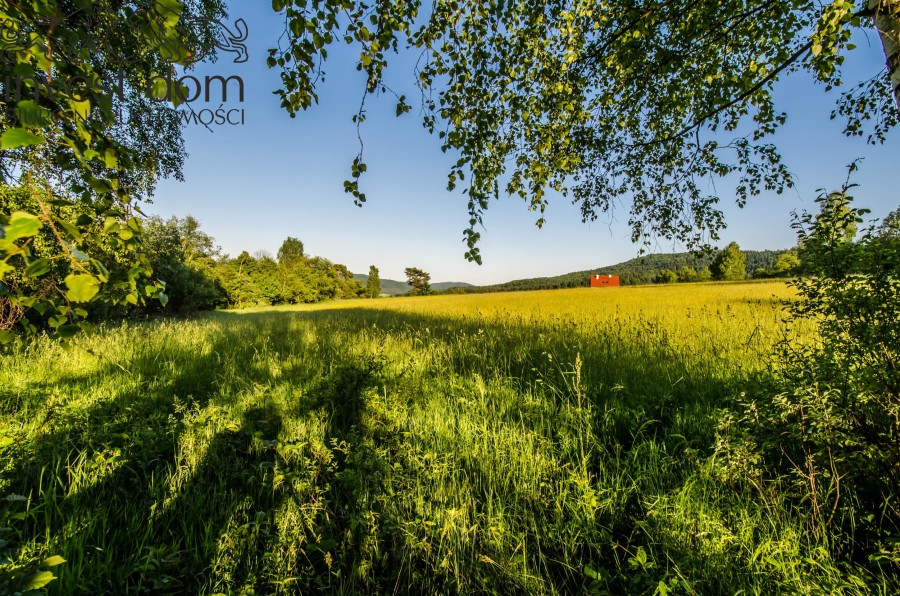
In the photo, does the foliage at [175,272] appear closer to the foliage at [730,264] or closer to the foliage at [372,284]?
the foliage at [372,284]

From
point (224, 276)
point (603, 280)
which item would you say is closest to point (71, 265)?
point (224, 276)

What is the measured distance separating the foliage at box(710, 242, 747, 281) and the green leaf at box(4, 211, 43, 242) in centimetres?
7779

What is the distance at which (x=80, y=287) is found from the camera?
1.01m

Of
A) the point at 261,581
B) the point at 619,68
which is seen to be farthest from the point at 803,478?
the point at 619,68

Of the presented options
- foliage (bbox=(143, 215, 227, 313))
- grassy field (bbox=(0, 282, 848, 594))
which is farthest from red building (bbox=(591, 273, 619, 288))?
grassy field (bbox=(0, 282, 848, 594))

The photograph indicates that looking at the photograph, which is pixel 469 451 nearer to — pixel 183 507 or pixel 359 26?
pixel 183 507

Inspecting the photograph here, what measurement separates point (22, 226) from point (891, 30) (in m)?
4.79

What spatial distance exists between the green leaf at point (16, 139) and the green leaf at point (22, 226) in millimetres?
216

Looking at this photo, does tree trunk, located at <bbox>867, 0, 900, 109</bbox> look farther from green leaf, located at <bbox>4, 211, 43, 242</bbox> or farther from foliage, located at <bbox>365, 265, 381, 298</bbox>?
foliage, located at <bbox>365, 265, 381, 298</bbox>

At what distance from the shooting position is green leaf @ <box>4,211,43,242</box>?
2.57 feet

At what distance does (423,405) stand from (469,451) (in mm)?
1020

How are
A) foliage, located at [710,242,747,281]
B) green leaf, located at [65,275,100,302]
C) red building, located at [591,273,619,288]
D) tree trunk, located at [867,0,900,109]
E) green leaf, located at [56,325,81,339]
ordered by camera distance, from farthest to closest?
red building, located at [591,273,619,288] → foliage, located at [710,242,747,281] → tree trunk, located at [867,0,900,109] → green leaf, located at [56,325,81,339] → green leaf, located at [65,275,100,302]

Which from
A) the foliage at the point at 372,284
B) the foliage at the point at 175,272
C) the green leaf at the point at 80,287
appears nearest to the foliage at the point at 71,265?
the green leaf at the point at 80,287

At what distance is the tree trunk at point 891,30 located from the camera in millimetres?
2219
